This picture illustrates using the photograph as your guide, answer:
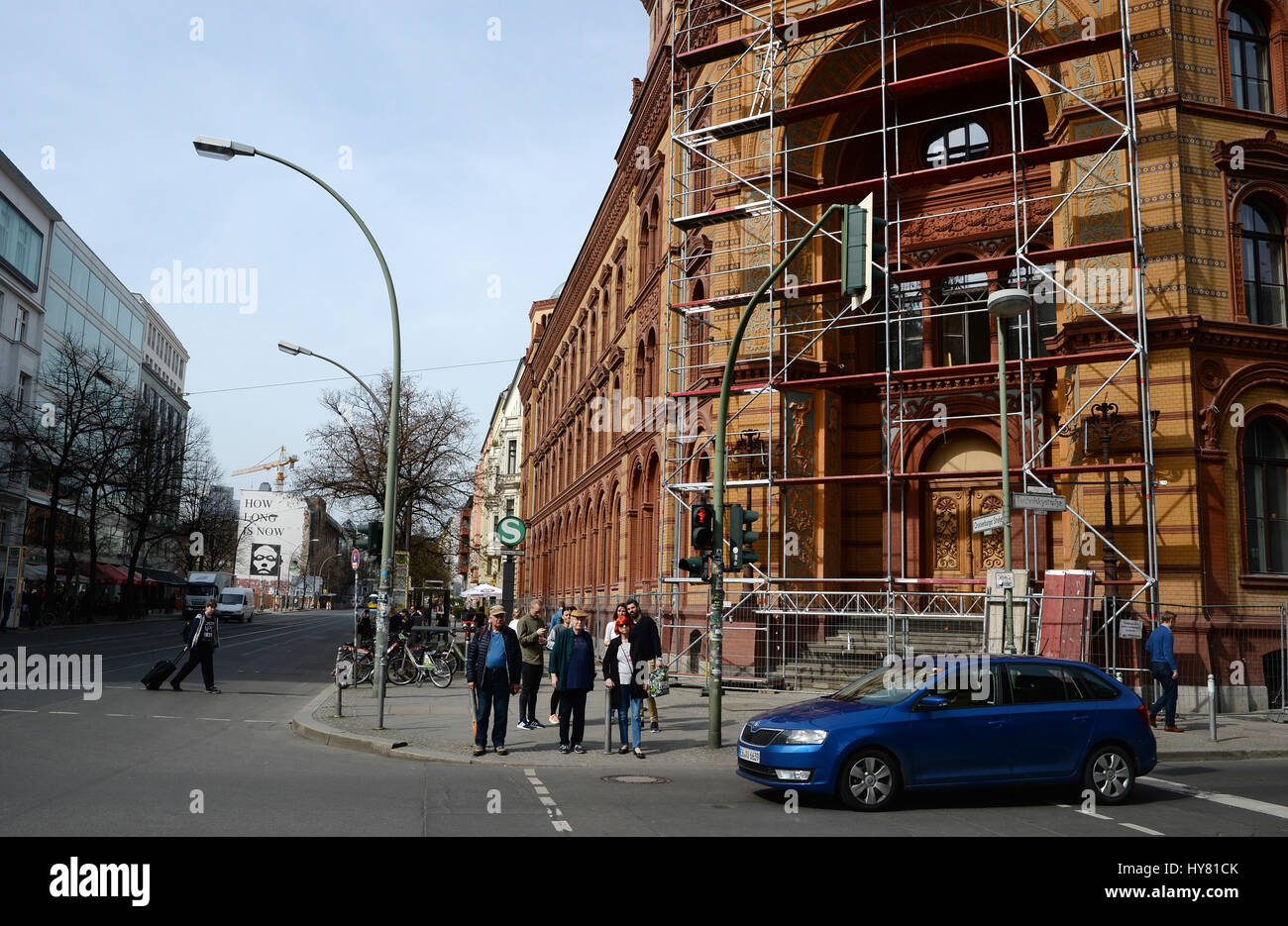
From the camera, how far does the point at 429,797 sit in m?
9.90

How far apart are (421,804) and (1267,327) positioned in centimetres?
1861

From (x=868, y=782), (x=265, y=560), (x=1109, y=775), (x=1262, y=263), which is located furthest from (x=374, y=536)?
(x=265, y=560)

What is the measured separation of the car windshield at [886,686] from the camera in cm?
1051

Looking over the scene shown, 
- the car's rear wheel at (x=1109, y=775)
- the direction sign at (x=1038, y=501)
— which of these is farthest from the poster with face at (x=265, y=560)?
the car's rear wheel at (x=1109, y=775)

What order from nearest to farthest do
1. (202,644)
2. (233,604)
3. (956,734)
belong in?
1. (956,734)
2. (202,644)
3. (233,604)

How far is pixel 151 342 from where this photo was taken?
8950 centimetres

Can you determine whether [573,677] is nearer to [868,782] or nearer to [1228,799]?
[868,782]

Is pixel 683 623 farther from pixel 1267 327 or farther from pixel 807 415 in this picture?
pixel 1267 327

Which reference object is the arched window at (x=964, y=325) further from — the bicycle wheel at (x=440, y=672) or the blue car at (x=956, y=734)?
the blue car at (x=956, y=734)

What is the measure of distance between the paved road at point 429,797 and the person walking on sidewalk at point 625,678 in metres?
0.49

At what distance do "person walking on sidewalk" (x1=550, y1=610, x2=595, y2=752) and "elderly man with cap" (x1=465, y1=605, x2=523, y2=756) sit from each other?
729mm

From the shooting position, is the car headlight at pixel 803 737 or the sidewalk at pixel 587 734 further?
the sidewalk at pixel 587 734

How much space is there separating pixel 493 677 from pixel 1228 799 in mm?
8291
